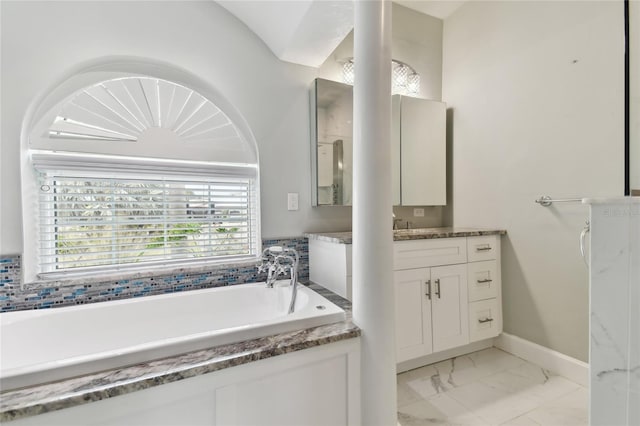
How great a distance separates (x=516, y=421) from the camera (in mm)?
1489

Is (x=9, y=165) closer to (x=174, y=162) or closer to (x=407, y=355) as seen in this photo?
(x=174, y=162)

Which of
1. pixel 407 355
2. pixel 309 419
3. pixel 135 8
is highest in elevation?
pixel 135 8

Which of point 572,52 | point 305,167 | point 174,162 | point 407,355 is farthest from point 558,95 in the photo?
point 174,162

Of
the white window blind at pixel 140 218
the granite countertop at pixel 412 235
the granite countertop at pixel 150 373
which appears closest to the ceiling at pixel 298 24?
the white window blind at pixel 140 218

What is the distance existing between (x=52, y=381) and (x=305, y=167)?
171cm

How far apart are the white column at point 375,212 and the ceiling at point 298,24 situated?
1.61 feet

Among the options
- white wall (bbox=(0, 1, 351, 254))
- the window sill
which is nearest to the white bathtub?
the window sill

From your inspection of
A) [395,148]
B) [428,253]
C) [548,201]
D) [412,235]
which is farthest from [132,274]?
[548,201]

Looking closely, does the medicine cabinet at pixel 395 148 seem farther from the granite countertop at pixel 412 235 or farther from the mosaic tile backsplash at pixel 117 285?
the mosaic tile backsplash at pixel 117 285

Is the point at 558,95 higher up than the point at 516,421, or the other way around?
the point at 558,95

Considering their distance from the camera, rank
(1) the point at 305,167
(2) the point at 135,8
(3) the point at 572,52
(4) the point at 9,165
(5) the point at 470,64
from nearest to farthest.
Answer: (4) the point at 9,165
(2) the point at 135,8
(3) the point at 572,52
(1) the point at 305,167
(5) the point at 470,64

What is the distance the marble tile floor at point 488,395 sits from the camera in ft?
4.96

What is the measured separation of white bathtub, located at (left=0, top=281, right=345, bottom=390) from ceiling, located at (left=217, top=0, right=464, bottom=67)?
5.29 ft

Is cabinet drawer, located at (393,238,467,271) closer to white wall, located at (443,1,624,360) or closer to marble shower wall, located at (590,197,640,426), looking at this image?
white wall, located at (443,1,624,360)
